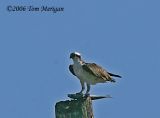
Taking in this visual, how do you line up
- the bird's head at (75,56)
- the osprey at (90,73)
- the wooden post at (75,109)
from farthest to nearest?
1. the osprey at (90,73)
2. the bird's head at (75,56)
3. the wooden post at (75,109)

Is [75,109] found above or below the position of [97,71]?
below

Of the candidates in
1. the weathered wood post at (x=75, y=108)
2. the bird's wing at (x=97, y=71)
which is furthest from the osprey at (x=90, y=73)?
the weathered wood post at (x=75, y=108)

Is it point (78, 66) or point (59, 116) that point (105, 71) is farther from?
point (59, 116)

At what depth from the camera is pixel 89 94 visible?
26.5 feet

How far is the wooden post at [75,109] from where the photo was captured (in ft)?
23.7

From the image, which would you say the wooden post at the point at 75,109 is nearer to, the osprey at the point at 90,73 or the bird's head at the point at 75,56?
the bird's head at the point at 75,56

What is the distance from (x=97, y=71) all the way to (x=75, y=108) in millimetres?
3315

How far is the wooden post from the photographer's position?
23.7 feet

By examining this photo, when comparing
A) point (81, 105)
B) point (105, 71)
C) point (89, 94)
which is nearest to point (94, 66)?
point (105, 71)

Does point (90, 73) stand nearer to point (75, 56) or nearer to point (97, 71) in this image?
point (97, 71)

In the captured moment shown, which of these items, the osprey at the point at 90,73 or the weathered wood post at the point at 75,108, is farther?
the osprey at the point at 90,73

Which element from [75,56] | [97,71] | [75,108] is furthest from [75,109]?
[97,71]

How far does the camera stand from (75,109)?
732 cm

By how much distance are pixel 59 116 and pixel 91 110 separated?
0.43 metres
